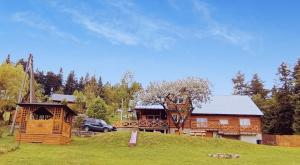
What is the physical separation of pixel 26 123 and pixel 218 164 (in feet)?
63.7

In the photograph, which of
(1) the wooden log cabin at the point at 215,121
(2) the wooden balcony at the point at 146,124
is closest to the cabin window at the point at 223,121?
(1) the wooden log cabin at the point at 215,121

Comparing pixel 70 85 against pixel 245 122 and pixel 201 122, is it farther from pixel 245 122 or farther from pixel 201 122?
pixel 245 122

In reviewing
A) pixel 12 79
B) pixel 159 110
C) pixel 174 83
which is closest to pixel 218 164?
pixel 174 83

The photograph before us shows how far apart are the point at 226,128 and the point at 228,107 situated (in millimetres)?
4018

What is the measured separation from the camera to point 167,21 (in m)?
28.9

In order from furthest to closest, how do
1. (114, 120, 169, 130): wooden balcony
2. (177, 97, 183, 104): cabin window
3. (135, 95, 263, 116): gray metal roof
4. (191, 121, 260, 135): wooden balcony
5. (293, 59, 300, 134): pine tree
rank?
(293, 59, 300, 134): pine tree < (135, 95, 263, 116): gray metal roof < (191, 121, 260, 135): wooden balcony < (114, 120, 169, 130): wooden balcony < (177, 97, 183, 104): cabin window

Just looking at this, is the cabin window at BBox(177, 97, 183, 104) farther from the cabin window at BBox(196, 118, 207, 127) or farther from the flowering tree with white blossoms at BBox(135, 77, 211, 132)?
the cabin window at BBox(196, 118, 207, 127)

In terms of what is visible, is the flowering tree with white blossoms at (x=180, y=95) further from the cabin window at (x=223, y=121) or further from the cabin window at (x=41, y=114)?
the cabin window at (x=41, y=114)

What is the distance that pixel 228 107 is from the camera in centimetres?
5194

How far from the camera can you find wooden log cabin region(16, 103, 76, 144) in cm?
3083

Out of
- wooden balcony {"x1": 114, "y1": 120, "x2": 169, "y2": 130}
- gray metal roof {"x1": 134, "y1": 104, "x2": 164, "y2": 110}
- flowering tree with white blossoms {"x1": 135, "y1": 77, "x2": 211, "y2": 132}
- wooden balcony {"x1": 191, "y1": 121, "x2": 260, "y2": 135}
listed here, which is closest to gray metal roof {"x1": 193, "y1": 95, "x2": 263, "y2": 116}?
wooden balcony {"x1": 191, "y1": 121, "x2": 260, "y2": 135}

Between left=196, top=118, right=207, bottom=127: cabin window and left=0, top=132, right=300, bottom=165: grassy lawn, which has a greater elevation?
left=196, top=118, right=207, bottom=127: cabin window

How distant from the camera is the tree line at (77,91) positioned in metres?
47.5

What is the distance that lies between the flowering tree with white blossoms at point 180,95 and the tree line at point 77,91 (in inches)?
698
